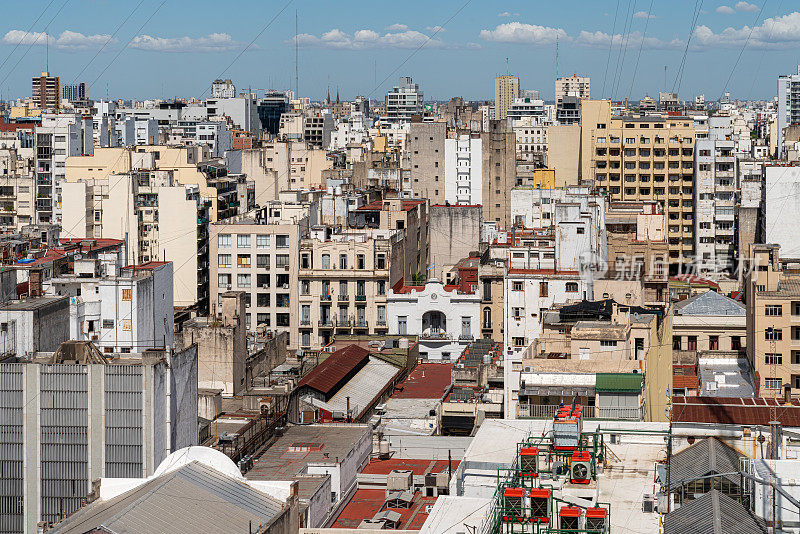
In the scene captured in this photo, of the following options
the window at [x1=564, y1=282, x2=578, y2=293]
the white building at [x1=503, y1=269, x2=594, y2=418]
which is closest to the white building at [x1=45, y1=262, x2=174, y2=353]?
the white building at [x1=503, y1=269, x2=594, y2=418]

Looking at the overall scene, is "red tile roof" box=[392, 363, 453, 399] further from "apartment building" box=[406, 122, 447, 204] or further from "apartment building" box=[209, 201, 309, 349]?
"apartment building" box=[406, 122, 447, 204]

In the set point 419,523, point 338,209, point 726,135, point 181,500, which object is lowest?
point 419,523

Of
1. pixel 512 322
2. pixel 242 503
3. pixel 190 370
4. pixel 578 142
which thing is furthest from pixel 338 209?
pixel 242 503

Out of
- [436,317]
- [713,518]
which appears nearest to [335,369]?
[436,317]

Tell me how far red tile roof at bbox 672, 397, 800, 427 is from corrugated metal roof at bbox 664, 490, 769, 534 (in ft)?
17.0

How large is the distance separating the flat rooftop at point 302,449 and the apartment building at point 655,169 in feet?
110

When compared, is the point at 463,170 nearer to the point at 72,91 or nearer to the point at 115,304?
the point at 115,304

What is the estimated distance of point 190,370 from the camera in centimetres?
2512

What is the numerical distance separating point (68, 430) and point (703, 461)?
1198 cm

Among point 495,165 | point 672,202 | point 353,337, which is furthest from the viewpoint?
point 495,165

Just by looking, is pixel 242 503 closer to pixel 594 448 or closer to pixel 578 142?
pixel 594 448

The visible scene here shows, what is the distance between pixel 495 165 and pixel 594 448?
53720 millimetres

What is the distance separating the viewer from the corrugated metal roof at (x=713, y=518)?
48.3ft

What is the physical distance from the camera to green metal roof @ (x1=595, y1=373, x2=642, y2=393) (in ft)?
85.8
